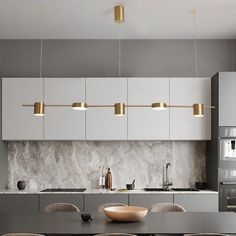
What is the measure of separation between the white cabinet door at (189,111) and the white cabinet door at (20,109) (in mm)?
1789

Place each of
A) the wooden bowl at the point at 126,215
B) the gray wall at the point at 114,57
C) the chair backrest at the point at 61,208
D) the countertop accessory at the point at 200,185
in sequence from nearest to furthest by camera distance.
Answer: the wooden bowl at the point at 126,215 → the chair backrest at the point at 61,208 → the countertop accessory at the point at 200,185 → the gray wall at the point at 114,57

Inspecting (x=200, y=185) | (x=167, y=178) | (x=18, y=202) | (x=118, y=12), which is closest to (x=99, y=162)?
(x=167, y=178)

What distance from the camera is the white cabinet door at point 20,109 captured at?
538cm

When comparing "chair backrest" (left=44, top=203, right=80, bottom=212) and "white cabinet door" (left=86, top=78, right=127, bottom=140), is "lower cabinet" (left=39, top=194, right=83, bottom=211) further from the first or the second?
"chair backrest" (left=44, top=203, right=80, bottom=212)

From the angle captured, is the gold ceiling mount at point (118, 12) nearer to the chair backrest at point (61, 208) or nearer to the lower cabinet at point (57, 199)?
the chair backrest at point (61, 208)

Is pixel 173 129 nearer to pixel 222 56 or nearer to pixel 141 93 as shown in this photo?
pixel 141 93

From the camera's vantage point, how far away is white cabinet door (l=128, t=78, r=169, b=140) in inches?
212

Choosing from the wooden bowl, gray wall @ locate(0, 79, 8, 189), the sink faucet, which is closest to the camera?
the wooden bowl

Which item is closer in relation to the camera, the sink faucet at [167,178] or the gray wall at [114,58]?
the sink faucet at [167,178]

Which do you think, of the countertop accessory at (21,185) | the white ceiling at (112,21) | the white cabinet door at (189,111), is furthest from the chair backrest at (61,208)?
the white ceiling at (112,21)

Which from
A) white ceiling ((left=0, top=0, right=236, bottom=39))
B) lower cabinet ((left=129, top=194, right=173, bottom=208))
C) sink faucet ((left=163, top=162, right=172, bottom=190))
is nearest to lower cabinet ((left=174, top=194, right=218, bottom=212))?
lower cabinet ((left=129, top=194, right=173, bottom=208))

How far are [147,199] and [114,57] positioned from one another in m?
2.08

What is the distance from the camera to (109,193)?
16.9ft

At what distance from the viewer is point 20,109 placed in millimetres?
5414
